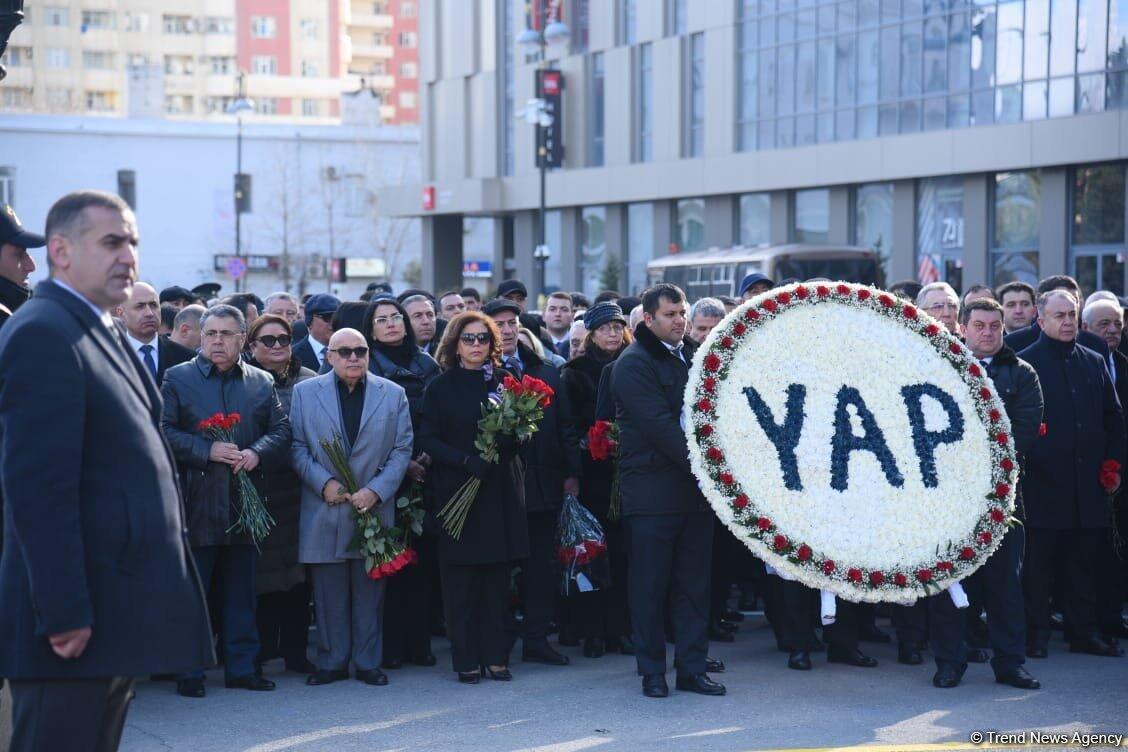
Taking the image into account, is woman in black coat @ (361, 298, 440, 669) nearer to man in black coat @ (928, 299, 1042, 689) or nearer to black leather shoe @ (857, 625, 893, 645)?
black leather shoe @ (857, 625, 893, 645)

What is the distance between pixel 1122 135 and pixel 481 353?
26.4 meters

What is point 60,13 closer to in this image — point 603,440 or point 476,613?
point 603,440

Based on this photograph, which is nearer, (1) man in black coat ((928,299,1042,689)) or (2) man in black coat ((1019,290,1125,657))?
(1) man in black coat ((928,299,1042,689))

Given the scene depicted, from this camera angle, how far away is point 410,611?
9.34 m

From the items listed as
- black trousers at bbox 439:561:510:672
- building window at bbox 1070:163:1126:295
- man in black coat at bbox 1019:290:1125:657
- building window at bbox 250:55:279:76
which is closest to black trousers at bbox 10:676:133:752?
black trousers at bbox 439:561:510:672

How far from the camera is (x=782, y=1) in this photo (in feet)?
136

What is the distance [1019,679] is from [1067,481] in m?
1.39

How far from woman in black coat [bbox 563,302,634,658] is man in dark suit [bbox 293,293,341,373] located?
2302mm

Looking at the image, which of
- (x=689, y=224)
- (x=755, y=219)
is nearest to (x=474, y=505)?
(x=755, y=219)

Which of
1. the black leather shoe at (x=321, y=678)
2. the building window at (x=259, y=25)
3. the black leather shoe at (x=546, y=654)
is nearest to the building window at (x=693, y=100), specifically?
the black leather shoe at (x=546, y=654)

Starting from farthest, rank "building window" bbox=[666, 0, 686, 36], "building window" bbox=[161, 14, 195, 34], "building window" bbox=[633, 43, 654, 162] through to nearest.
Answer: "building window" bbox=[161, 14, 195, 34] → "building window" bbox=[633, 43, 654, 162] → "building window" bbox=[666, 0, 686, 36]

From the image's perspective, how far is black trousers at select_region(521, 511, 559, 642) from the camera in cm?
939

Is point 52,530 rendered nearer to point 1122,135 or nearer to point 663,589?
point 663,589

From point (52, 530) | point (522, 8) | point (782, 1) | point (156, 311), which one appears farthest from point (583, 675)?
point (522, 8)
